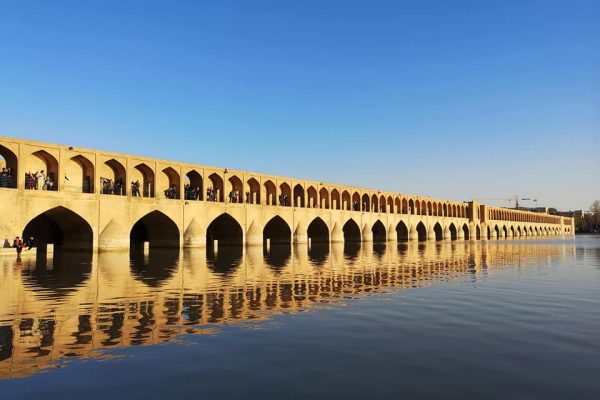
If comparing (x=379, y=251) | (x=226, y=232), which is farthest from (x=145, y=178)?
(x=379, y=251)

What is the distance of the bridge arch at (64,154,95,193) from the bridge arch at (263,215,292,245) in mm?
16507

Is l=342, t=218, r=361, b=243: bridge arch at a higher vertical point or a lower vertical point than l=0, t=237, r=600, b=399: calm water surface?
higher

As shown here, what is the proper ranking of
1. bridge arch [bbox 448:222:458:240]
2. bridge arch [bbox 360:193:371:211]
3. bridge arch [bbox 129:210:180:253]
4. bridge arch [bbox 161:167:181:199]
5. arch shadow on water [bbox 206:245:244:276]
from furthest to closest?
bridge arch [bbox 448:222:458:240] → bridge arch [bbox 360:193:371:211] → bridge arch [bbox 161:167:181:199] → bridge arch [bbox 129:210:180:253] → arch shadow on water [bbox 206:245:244:276]

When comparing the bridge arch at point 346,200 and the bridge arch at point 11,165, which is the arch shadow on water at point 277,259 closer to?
the bridge arch at point 11,165

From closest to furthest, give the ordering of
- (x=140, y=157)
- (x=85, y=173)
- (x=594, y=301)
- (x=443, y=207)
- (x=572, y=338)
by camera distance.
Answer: (x=572, y=338), (x=594, y=301), (x=85, y=173), (x=140, y=157), (x=443, y=207)

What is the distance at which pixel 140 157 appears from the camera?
30328 mm

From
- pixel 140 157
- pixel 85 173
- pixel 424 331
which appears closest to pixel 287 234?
pixel 140 157

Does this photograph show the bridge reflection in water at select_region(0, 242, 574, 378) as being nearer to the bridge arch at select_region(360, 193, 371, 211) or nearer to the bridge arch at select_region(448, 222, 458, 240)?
the bridge arch at select_region(360, 193, 371, 211)

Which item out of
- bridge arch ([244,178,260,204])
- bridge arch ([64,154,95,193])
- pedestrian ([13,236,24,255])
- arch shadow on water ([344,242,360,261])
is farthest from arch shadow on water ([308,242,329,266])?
pedestrian ([13,236,24,255])

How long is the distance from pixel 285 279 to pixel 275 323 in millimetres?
6123

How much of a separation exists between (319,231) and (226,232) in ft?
44.4

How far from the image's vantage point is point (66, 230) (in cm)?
2795

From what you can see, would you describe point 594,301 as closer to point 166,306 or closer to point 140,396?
point 166,306

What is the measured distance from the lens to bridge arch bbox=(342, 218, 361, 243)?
176 feet
